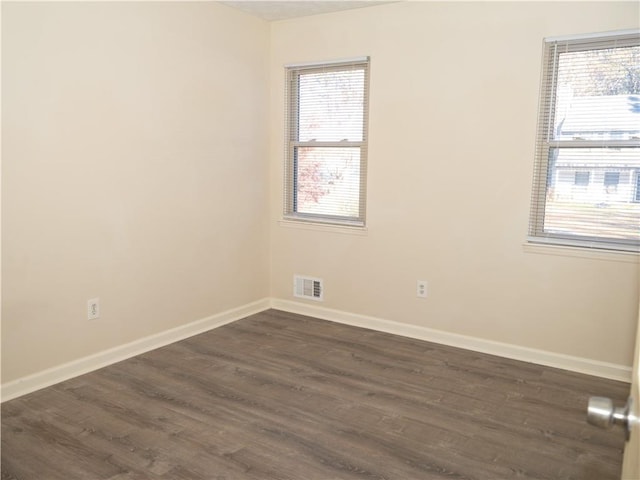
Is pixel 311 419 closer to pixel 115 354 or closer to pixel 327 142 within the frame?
pixel 115 354

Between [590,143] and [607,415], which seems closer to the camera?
[607,415]

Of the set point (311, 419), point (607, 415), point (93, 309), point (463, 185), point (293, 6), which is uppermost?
point (293, 6)

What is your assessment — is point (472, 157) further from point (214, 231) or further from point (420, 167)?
point (214, 231)

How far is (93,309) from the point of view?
3430 mm

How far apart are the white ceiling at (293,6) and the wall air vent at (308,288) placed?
2.16 m

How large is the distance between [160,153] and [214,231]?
2.59 ft

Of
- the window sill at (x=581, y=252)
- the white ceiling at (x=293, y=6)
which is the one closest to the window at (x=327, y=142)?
the white ceiling at (x=293, y=6)

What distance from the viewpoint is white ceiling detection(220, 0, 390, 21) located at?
4031 millimetres

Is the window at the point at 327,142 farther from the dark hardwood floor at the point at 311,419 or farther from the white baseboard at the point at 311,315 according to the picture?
the dark hardwood floor at the point at 311,419

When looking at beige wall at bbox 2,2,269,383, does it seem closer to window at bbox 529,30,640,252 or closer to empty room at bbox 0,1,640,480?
empty room at bbox 0,1,640,480

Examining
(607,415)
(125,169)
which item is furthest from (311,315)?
(607,415)

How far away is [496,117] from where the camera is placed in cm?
366

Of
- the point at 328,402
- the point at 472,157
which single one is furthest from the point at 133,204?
the point at 472,157

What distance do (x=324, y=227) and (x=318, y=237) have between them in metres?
0.11
